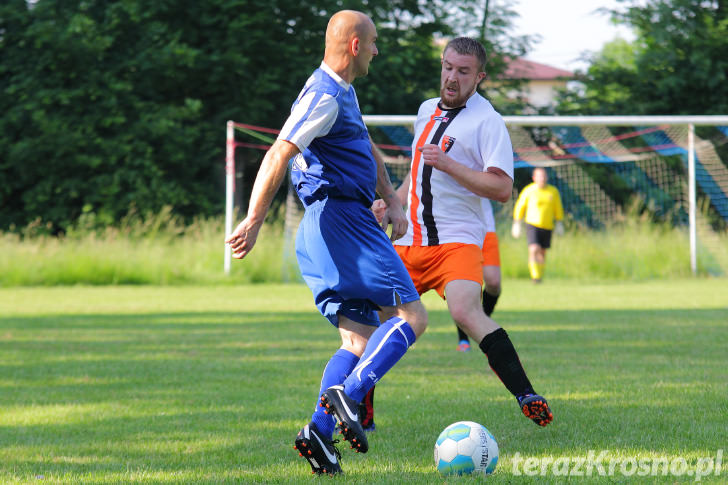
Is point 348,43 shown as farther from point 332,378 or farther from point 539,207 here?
point 539,207

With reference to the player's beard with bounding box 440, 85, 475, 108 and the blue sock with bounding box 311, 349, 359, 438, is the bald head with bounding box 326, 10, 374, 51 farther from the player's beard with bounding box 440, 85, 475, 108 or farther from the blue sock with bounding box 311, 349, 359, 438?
the blue sock with bounding box 311, 349, 359, 438

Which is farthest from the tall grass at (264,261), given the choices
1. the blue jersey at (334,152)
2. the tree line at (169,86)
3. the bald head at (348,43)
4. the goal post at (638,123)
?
the bald head at (348,43)

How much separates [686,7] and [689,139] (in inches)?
496

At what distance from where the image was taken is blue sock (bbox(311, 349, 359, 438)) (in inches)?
142

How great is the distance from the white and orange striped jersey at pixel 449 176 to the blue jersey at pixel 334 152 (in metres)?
0.95

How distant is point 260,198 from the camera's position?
11.4ft

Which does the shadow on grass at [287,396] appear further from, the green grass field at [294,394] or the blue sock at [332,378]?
the blue sock at [332,378]

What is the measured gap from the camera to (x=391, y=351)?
3758 mm

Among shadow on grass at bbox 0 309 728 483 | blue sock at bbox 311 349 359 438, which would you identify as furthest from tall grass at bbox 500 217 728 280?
blue sock at bbox 311 349 359 438

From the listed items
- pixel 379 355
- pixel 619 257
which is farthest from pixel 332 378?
pixel 619 257

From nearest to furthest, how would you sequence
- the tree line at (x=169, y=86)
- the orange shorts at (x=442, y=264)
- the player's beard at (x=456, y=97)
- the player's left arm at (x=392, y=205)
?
the player's left arm at (x=392, y=205) → the orange shorts at (x=442, y=264) → the player's beard at (x=456, y=97) → the tree line at (x=169, y=86)

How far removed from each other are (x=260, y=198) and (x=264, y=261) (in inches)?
621

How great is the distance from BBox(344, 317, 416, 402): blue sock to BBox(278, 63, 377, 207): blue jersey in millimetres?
534

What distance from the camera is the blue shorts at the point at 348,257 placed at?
3770 mm
